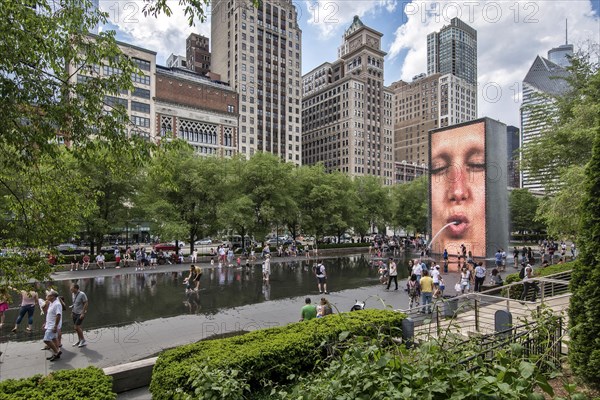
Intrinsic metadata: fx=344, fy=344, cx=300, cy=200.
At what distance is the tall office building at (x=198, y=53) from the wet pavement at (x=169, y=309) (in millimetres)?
111631

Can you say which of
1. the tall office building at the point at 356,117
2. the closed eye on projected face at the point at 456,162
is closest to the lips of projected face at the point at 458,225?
the closed eye on projected face at the point at 456,162

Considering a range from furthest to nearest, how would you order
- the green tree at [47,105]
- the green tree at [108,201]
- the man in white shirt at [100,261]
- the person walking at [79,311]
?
the green tree at [108,201]
the man in white shirt at [100,261]
the person walking at [79,311]
the green tree at [47,105]

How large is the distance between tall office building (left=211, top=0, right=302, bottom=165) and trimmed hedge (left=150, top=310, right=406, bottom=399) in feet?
281

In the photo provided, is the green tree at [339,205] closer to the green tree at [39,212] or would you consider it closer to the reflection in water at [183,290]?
the reflection in water at [183,290]

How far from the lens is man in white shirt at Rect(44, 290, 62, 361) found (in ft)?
30.0

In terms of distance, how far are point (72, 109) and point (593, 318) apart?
916cm

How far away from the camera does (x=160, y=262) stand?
31.3 m

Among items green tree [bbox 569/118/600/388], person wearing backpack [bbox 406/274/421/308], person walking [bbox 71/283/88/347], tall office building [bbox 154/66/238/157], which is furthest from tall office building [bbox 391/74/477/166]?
person walking [bbox 71/283/88/347]

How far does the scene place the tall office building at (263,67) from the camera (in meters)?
97.3

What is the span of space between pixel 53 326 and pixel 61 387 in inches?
180

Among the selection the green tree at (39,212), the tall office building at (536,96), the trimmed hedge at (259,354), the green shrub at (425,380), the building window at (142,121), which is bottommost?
the trimmed hedge at (259,354)

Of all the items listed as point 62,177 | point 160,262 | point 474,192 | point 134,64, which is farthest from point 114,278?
point 474,192

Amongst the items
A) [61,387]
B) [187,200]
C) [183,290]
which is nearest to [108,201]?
[187,200]

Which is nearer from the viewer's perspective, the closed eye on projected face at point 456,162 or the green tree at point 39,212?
the green tree at point 39,212
